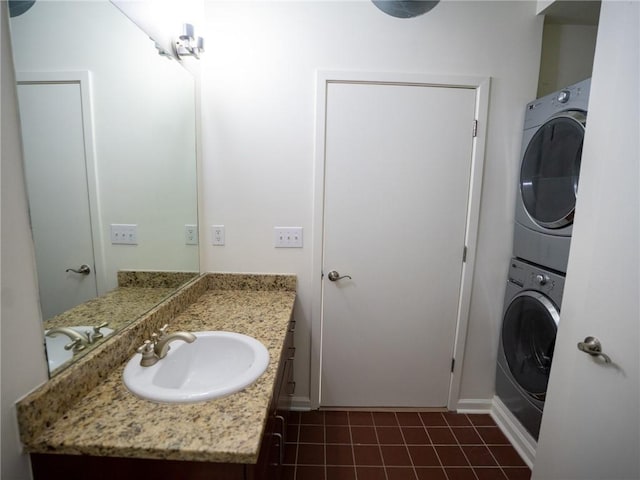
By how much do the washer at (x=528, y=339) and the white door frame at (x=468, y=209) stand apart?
23 cm

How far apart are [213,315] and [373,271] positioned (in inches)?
36.6

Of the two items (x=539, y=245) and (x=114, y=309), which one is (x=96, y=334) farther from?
(x=539, y=245)

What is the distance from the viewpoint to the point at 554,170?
1422 millimetres

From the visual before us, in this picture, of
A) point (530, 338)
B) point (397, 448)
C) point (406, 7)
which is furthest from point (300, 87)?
point (397, 448)

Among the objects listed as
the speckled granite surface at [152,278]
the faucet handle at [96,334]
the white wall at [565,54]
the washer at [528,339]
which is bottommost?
the washer at [528,339]

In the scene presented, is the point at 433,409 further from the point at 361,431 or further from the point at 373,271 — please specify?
the point at 373,271

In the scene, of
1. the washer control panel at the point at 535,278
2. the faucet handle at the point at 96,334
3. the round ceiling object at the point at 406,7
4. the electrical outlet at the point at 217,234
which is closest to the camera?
the faucet handle at the point at 96,334

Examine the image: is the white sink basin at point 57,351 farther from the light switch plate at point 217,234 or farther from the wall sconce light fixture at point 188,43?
the wall sconce light fixture at point 188,43

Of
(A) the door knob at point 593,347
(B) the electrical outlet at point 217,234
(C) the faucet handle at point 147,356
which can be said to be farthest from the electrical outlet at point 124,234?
(A) the door knob at point 593,347

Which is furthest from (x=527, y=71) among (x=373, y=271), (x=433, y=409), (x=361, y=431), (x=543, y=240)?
(x=361, y=431)

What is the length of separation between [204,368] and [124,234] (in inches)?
23.7

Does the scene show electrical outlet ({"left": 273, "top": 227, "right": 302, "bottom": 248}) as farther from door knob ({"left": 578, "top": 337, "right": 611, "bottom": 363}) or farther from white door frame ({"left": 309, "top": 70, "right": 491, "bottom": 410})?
door knob ({"left": 578, "top": 337, "right": 611, "bottom": 363})

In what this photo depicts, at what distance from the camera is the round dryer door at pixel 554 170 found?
1297 millimetres

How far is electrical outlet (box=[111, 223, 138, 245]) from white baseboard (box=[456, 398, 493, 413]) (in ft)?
6.94
